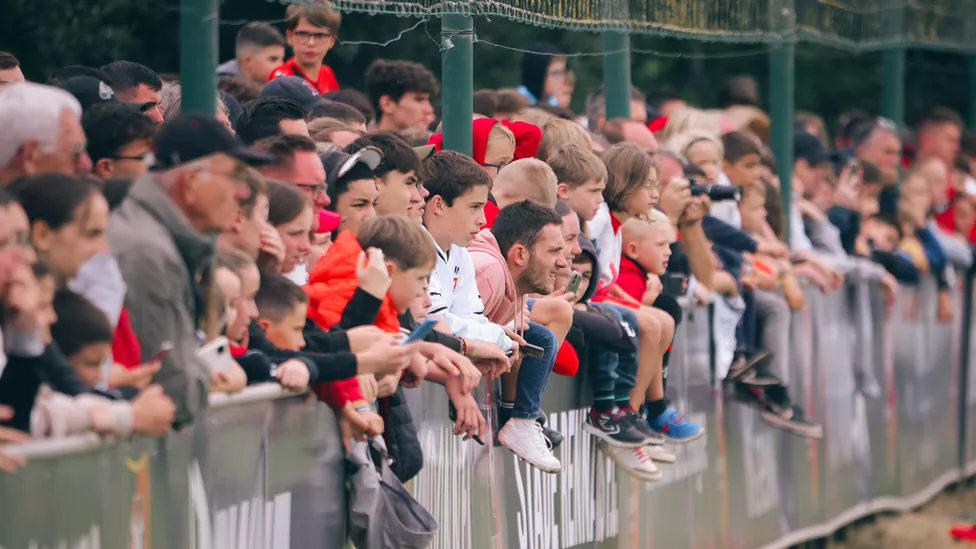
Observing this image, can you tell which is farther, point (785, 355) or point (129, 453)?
point (785, 355)

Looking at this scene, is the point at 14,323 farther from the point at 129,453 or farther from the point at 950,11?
the point at 950,11

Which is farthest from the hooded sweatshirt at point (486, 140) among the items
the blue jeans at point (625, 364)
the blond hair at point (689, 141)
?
the blond hair at point (689, 141)

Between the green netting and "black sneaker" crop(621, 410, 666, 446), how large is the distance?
156cm

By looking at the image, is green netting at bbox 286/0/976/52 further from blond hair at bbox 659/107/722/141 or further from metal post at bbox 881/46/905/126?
blond hair at bbox 659/107/722/141

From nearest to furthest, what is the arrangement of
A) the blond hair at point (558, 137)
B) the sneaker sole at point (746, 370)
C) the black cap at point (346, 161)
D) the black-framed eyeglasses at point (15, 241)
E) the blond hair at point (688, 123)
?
1. the black-framed eyeglasses at point (15, 241)
2. the black cap at point (346, 161)
3. the blond hair at point (558, 137)
4. the sneaker sole at point (746, 370)
5. the blond hair at point (688, 123)

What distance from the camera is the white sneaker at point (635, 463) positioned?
24.9 feet

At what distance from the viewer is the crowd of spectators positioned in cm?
429

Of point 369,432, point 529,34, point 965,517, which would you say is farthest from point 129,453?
point 529,34

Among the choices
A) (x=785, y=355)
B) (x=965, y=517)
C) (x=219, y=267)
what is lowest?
(x=965, y=517)

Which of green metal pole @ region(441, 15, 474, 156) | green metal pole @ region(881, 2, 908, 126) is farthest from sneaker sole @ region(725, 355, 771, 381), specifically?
green metal pole @ region(881, 2, 908, 126)

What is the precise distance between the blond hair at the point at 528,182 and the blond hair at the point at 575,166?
294mm

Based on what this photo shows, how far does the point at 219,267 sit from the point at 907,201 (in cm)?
843

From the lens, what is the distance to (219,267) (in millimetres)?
4738

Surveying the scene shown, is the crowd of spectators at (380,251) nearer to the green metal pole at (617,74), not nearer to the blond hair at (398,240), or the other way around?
the blond hair at (398,240)
